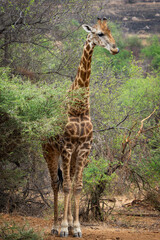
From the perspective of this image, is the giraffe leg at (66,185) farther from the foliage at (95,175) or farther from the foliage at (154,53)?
the foliage at (154,53)

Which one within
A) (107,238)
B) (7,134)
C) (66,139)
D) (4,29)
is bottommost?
(107,238)

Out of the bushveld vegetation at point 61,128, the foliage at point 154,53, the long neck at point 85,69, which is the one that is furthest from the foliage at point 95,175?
the foliage at point 154,53

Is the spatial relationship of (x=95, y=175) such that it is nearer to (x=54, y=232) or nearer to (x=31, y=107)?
(x=54, y=232)

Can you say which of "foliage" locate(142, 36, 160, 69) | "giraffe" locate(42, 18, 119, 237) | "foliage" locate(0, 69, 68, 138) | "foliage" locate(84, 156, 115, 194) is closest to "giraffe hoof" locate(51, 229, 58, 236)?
"giraffe" locate(42, 18, 119, 237)

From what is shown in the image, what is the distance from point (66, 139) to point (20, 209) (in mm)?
3473

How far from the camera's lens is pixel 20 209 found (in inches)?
368

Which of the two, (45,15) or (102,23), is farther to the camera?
(45,15)

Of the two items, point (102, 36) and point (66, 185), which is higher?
point (102, 36)

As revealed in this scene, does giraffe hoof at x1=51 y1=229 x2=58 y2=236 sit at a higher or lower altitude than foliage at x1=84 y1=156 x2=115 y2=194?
lower

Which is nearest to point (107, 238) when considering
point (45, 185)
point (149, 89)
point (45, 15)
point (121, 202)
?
point (45, 185)

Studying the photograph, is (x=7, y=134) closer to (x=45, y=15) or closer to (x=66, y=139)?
(x=66, y=139)

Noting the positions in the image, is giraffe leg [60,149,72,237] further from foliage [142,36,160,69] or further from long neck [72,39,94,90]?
foliage [142,36,160,69]

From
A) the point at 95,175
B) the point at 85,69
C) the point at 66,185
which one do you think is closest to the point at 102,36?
the point at 85,69

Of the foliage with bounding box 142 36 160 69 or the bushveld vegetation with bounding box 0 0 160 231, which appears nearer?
the bushveld vegetation with bounding box 0 0 160 231
